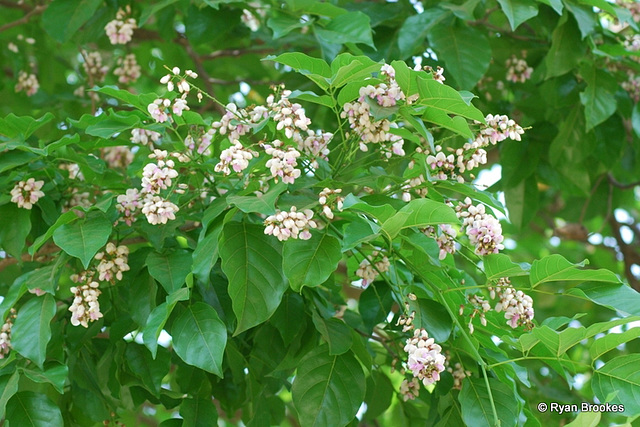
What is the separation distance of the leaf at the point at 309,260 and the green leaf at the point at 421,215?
96mm

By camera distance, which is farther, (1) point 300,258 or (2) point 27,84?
(2) point 27,84

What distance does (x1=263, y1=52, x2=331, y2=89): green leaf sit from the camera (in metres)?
1.33

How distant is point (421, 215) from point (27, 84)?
1.80 metres

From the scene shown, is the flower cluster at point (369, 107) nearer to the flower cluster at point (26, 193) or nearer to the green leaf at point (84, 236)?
the green leaf at point (84, 236)

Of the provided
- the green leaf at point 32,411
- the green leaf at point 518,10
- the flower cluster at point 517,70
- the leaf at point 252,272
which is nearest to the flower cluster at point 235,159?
the leaf at point 252,272

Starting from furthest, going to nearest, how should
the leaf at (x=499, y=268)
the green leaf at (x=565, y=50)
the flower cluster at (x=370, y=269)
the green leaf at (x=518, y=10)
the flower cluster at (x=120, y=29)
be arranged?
the flower cluster at (x=120, y=29) → the green leaf at (x=565, y=50) → the green leaf at (x=518, y=10) → the flower cluster at (x=370, y=269) → the leaf at (x=499, y=268)

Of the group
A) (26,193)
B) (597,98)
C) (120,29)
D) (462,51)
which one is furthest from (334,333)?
(120,29)

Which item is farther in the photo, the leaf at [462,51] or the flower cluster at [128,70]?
the flower cluster at [128,70]

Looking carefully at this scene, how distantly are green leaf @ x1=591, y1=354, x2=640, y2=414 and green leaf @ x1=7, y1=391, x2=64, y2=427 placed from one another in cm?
92

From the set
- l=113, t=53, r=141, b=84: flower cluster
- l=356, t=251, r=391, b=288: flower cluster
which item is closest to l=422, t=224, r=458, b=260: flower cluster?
l=356, t=251, r=391, b=288: flower cluster

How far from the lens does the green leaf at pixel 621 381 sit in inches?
52.0

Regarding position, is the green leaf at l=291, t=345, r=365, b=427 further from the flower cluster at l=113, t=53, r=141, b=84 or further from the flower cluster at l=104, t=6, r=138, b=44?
the flower cluster at l=113, t=53, r=141, b=84

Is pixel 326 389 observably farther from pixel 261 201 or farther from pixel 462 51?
pixel 462 51

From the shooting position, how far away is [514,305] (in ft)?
4.49
